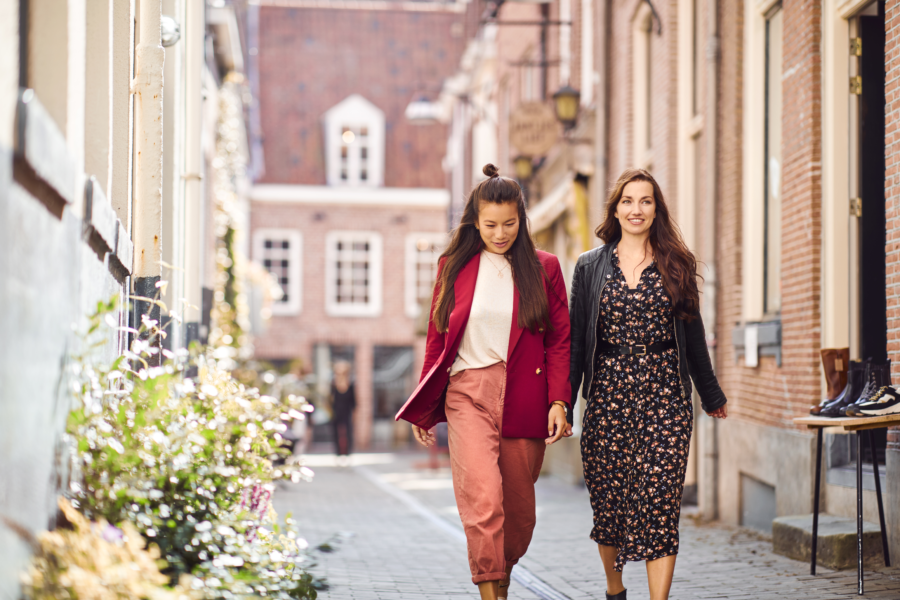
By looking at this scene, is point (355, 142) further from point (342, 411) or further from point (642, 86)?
point (642, 86)

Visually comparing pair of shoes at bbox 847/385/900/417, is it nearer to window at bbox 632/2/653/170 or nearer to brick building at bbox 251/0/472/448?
window at bbox 632/2/653/170

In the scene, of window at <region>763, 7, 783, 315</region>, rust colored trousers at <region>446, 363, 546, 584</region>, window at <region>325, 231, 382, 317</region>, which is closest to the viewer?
rust colored trousers at <region>446, 363, 546, 584</region>

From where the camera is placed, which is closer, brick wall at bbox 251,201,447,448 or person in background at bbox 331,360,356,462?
person in background at bbox 331,360,356,462

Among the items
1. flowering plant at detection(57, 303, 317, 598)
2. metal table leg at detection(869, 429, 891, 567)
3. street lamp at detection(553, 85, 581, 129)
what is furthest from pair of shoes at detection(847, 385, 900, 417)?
street lamp at detection(553, 85, 581, 129)

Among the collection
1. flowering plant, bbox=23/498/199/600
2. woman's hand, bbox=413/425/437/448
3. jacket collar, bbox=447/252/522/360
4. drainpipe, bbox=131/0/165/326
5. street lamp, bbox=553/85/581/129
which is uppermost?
street lamp, bbox=553/85/581/129

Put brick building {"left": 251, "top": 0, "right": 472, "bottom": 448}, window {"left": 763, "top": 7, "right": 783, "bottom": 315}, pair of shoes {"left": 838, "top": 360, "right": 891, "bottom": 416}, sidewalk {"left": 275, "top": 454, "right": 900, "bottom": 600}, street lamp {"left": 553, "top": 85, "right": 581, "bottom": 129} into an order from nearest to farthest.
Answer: pair of shoes {"left": 838, "top": 360, "right": 891, "bottom": 416}, sidewalk {"left": 275, "top": 454, "right": 900, "bottom": 600}, window {"left": 763, "top": 7, "right": 783, "bottom": 315}, street lamp {"left": 553, "top": 85, "right": 581, "bottom": 129}, brick building {"left": 251, "top": 0, "right": 472, "bottom": 448}

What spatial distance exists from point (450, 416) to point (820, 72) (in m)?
4.49

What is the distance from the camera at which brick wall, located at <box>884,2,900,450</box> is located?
6320mm

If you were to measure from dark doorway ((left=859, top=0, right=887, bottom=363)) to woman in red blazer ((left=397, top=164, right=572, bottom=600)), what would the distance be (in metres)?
3.65

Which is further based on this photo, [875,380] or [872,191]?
[872,191]

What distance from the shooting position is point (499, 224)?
4.75m

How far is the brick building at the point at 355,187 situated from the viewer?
30844 millimetres

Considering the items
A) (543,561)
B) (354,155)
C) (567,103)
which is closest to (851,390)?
(543,561)

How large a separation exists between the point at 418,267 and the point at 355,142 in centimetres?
416
